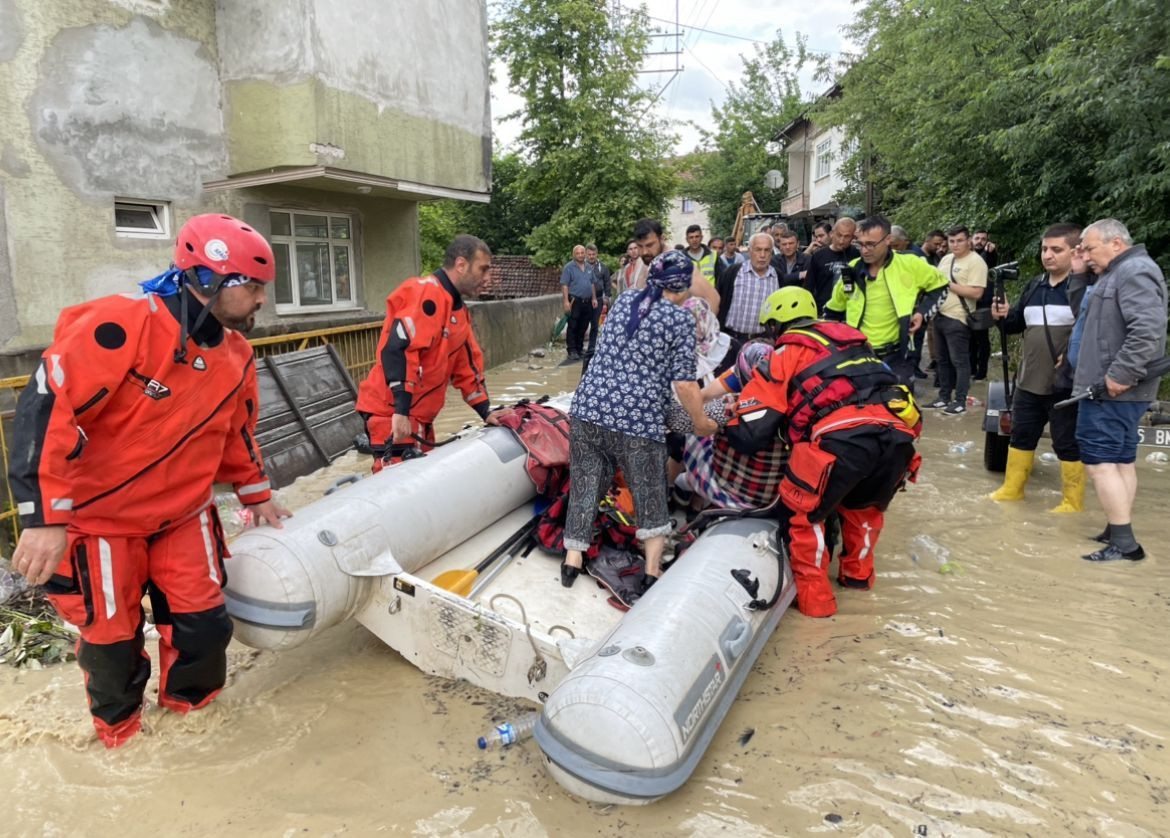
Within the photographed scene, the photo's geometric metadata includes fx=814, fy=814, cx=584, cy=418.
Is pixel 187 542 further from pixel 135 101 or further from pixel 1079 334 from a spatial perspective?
pixel 135 101

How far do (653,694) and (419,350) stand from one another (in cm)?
239

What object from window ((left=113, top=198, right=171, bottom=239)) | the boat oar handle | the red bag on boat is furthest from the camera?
window ((left=113, top=198, right=171, bottom=239))

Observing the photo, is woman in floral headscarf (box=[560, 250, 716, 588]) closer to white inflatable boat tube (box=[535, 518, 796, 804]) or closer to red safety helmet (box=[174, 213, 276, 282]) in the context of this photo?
white inflatable boat tube (box=[535, 518, 796, 804])

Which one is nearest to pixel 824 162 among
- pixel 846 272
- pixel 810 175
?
pixel 810 175

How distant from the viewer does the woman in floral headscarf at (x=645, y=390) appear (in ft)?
11.3

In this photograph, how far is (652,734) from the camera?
2270 mm

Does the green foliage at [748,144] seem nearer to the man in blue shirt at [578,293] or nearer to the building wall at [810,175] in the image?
the building wall at [810,175]

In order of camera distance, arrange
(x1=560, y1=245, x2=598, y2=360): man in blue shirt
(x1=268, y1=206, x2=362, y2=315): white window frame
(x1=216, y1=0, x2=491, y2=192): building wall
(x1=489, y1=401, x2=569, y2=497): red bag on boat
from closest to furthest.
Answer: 1. (x1=489, y1=401, x2=569, y2=497): red bag on boat
2. (x1=216, y1=0, x2=491, y2=192): building wall
3. (x1=268, y1=206, x2=362, y2=315): white window frame
4. (x1=560, y1=245, x2=598, y2=360): man in blue shirt

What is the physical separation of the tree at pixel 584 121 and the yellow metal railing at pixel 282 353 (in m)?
13.5

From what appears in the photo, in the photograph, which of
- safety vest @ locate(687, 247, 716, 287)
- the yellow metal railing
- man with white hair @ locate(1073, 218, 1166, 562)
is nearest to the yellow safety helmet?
man with white hair @ locate(1073, 218, 1166, 562)

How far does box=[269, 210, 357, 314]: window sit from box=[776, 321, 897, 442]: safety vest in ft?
24.1

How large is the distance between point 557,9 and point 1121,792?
21261 mm

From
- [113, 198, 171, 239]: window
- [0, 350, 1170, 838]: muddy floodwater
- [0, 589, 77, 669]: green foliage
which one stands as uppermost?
[113, 198, 171, 239]: window

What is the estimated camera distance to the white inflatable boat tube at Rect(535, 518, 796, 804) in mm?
2264
